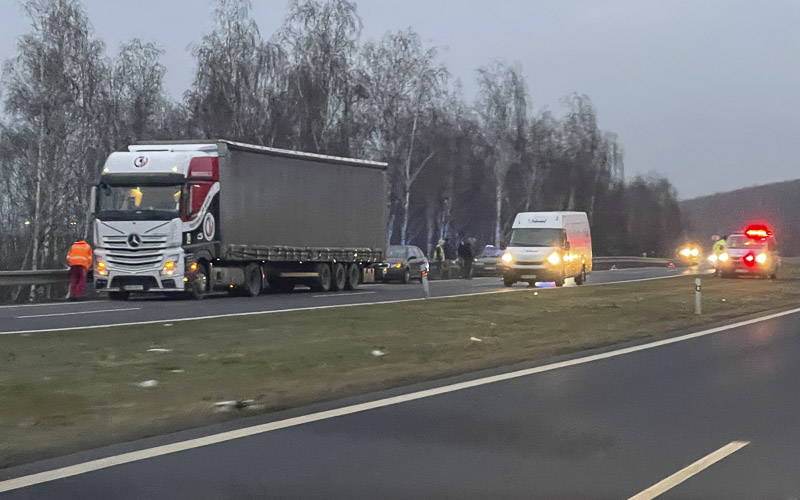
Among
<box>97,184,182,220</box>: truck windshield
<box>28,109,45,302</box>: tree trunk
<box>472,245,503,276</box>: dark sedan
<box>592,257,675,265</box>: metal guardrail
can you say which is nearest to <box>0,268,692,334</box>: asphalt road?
<box>97,184,182,220</box>: truck windshield

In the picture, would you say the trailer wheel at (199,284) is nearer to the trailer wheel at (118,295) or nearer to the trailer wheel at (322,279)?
the trailer wheel at (118,295)

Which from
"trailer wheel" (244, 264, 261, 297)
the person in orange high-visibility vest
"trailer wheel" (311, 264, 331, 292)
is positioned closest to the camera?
the person in orange high-visibility vest

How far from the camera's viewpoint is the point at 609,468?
7.66 metres

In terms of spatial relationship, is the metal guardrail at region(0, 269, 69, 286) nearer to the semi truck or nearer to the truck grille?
the semi truck

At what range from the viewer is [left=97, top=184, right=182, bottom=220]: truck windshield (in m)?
27.0

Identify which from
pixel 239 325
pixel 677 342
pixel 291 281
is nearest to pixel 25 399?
pixel 239 325

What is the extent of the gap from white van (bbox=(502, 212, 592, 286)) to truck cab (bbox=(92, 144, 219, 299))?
1231 centimetres

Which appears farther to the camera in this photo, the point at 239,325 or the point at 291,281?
the point at 291,281

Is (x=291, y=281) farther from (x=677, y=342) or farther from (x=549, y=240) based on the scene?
(x=677, y=342)

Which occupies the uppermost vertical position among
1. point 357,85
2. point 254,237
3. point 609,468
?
point 357,85

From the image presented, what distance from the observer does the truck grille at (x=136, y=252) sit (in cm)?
2694

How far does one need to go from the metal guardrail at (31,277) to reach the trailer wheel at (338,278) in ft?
26.7

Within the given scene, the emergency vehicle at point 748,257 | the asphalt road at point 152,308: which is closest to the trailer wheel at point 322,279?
the asphalt road at point 152,308

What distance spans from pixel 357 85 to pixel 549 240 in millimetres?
24675
